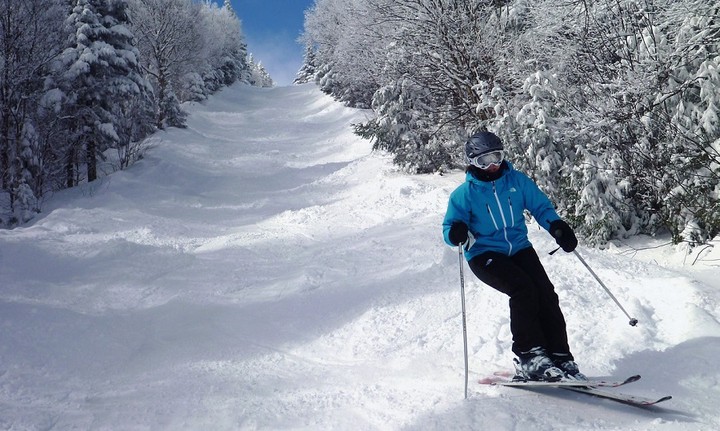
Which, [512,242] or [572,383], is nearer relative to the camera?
[572,383]

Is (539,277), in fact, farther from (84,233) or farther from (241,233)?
(84,233)

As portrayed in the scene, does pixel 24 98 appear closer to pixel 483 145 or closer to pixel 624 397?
pixel 483 145

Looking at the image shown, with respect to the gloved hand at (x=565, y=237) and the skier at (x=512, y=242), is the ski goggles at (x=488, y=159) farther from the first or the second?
the gloved hand at (x=565, y=237)

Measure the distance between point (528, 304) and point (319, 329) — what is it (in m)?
2.74

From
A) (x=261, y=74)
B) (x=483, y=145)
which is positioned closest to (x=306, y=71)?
(x=261, y=74)

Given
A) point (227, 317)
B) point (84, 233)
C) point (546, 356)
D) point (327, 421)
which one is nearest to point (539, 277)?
point (546, 356)

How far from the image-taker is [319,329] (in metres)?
5.63

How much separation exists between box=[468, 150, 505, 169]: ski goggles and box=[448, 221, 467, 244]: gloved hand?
49 cm

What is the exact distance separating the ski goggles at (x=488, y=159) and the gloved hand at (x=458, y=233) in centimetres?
49

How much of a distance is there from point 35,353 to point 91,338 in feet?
1.81

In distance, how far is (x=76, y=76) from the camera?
16.6 metres

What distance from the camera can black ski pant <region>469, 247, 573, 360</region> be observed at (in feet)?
11.7

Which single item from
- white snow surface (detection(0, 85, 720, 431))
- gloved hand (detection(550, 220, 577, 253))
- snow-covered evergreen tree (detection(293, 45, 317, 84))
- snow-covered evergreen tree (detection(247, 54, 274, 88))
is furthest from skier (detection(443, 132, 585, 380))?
snow-covered evergreen tree (detection(247, 54, 274, 88))

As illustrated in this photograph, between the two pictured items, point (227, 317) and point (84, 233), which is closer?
point (227, 317)
